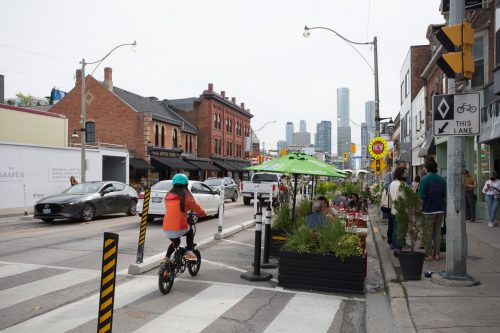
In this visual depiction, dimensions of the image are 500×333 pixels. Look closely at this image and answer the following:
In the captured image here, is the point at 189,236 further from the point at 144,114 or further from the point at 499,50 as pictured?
the point at 144,114

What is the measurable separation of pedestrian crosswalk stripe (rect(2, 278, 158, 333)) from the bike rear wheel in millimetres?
294

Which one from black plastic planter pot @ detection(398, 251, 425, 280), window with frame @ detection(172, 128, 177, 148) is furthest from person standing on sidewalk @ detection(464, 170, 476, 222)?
window with frame @ detection(172, 128, 177, 148)

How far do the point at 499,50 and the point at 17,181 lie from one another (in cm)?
2245

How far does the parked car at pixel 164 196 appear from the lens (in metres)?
15.6

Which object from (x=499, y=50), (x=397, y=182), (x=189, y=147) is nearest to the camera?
(x=397, y=182)

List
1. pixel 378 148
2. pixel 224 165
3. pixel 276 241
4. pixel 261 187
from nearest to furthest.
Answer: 1. pixel 276 241
2. pixel 378 148
3. pixel 261 187
4. pixel 224 165

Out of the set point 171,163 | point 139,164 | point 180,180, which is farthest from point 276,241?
point 171,163

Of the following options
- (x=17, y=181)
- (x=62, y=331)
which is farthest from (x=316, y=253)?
(x=17, y=181)

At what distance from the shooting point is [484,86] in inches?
641

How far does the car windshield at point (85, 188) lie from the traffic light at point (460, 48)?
1394 cm

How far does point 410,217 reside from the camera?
7809mm

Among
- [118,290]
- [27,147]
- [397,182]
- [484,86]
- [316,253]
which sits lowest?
[118,290]

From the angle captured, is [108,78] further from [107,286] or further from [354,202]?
[107,286]

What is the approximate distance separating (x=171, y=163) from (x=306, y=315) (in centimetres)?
3826
